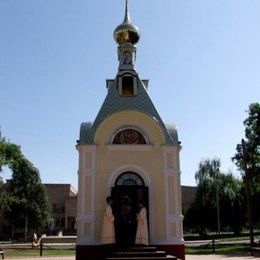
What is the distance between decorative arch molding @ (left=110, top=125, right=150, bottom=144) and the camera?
58.0 feet

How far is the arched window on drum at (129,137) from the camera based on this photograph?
17688 millimetres

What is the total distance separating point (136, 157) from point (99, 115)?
2.45 m

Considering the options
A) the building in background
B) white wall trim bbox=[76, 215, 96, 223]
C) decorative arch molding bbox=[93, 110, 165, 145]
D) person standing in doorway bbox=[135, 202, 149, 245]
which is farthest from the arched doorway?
the building in background

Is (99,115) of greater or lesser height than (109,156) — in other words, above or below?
above

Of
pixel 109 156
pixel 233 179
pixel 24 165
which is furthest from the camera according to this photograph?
pixel 24 165

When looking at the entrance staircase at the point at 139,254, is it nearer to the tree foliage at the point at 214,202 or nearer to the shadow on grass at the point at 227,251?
the shadow on grass at the point at 227,251

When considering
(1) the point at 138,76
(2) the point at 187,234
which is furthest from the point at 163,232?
(2) the point at 187,234

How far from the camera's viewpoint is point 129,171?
17.3 metres

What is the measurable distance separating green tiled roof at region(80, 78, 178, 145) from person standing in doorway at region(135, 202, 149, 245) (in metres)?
Answer: 3.31

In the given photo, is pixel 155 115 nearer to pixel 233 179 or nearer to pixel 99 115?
pixel 99 115

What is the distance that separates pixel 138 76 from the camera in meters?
19.2

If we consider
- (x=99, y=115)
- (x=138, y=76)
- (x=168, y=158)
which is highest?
(x=138, y=76)

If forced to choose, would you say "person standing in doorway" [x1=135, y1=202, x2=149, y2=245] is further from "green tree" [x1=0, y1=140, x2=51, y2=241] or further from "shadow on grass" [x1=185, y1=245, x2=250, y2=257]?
"green tree" [x1=0, y1=140, x2=51, y2=241]

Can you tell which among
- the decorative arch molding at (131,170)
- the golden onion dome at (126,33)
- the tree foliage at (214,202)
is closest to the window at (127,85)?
the golden onion dome at (126,33)
